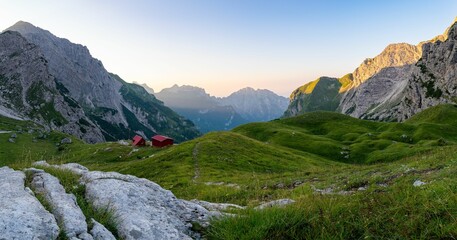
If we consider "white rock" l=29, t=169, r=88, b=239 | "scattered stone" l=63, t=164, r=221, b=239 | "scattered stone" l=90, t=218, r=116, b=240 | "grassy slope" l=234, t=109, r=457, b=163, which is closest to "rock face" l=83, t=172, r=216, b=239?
"scattered stone" l=63, t=164, r=221, b=239

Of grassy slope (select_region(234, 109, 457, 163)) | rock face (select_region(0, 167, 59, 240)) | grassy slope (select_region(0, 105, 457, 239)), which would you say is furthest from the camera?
grassy slope (select_region(234, 109, 457, 163))

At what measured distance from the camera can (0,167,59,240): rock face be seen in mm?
6160

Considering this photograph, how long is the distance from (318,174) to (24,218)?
3339 cm

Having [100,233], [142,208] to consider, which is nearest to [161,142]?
[142,208]

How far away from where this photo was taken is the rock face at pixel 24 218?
6.16m

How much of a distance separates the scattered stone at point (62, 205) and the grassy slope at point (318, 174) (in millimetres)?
1619

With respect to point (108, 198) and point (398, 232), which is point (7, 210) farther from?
point (398, 232)

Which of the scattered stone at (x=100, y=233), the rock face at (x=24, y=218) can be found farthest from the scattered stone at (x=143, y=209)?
the rock face at (x=24, y=218)

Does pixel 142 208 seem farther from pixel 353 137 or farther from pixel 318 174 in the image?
pixel 353 137

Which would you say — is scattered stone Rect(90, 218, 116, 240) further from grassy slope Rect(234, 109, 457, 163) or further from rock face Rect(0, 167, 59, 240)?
grassy slope Rect(234, 109, 457, 163)

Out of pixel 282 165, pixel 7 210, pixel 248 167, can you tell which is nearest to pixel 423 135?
pixel 282 165

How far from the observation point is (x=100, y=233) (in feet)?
23.6

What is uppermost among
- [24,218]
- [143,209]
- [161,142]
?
[24,218]

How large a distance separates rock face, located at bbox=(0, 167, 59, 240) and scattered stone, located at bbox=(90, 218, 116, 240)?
33.0 inches
